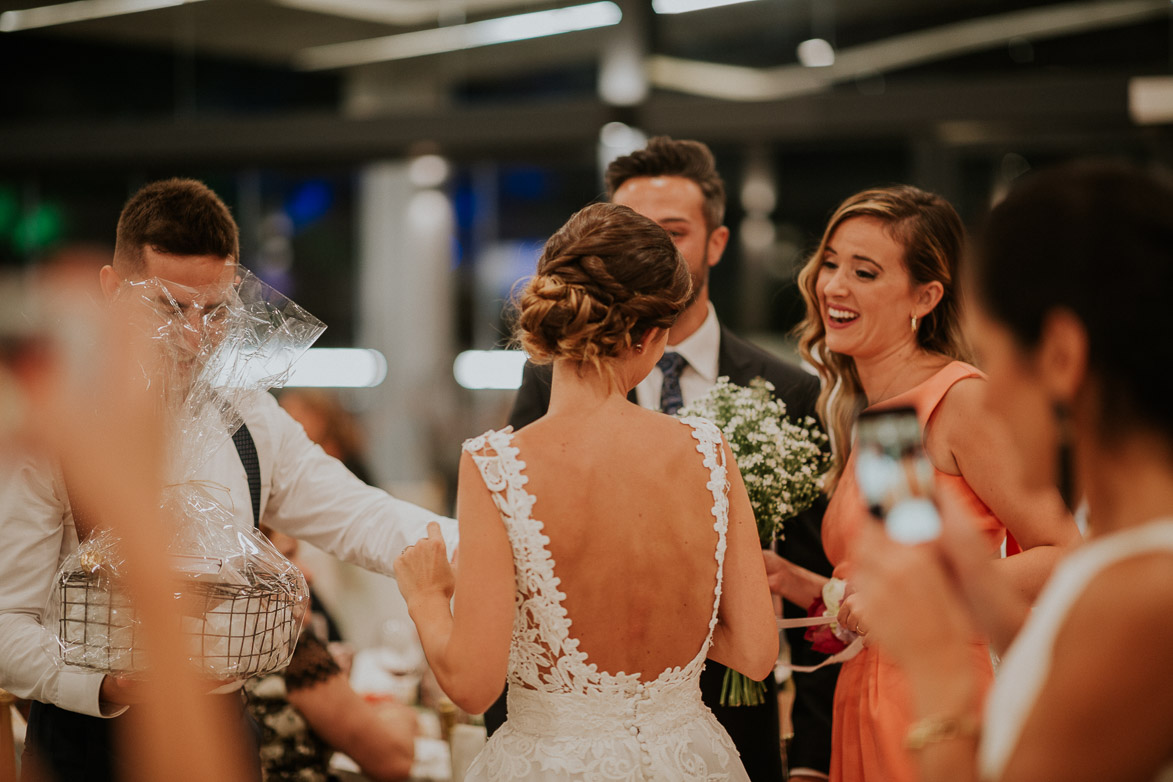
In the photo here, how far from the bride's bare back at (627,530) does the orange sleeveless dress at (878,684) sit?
50cm

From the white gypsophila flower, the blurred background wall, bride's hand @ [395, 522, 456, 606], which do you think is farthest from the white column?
bride's hand @ [395, 522, 456, 606]

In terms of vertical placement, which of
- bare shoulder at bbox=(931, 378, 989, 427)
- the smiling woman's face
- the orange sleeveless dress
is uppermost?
the smiling woman's face

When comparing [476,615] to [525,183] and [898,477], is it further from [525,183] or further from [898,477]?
[525,183]

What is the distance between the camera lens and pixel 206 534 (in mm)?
1807

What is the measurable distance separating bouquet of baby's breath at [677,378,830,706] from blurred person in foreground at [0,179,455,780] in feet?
2.23

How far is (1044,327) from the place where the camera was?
3.58 feet

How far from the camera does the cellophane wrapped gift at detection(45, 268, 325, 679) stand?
165cm

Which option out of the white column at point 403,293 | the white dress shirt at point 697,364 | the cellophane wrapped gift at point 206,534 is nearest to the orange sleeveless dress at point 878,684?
the white dress shirt at point 697,364

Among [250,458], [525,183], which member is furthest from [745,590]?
[525,183]

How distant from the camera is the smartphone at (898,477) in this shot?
1230 millimetres

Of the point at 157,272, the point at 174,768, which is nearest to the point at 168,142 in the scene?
the point at 157,272

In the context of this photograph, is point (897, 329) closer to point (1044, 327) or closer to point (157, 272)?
point (1044, 327)

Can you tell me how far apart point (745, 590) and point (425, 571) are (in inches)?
22.9

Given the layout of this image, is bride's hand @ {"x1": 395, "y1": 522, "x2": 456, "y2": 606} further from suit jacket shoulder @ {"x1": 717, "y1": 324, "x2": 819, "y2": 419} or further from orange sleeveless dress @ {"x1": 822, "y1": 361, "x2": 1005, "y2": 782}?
suit jacket shoulder @ {"x1": 717, "y1": 324, "x2": 819, "y2": 419}
